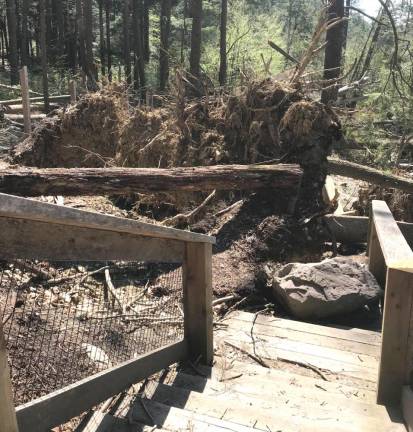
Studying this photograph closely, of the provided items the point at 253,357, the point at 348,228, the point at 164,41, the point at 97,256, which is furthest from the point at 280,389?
the point at 164,41

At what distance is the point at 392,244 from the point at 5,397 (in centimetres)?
256

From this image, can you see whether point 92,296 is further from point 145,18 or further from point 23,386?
point 145,18

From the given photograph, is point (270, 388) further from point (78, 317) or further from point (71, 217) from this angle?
point (71, 217)

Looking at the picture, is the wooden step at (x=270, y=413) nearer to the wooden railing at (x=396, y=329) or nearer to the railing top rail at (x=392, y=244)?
the wooden railing at (x=396, y=329)

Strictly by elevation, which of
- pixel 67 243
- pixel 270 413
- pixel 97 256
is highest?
pixel 67 243

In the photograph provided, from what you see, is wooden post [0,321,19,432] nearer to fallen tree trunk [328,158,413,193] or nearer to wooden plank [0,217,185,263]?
wooden plank [0,217,185,263]

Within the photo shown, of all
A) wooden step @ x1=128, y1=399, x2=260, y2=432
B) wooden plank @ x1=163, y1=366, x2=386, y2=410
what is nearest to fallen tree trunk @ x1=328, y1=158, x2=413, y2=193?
wooden plank @ x1=163, y1=366, x2=386, y2=410

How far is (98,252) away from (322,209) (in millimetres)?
4969

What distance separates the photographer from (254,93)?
306 inches

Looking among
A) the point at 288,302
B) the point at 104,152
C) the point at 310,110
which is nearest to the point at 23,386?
the point at 288,302

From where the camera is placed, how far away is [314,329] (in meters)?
4.45

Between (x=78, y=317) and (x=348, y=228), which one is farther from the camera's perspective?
(x=348, y=228)

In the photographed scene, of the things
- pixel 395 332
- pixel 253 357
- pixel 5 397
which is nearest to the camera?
pixel 5 397

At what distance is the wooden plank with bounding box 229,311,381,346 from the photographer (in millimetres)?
4301
